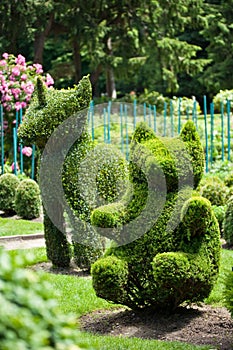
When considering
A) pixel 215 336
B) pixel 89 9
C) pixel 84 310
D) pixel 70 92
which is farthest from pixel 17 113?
pixel 89 9

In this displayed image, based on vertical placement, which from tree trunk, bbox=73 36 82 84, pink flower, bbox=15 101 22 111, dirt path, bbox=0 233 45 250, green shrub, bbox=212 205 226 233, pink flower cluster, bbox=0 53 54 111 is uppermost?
tree trunk, bbox=73 36 82 84

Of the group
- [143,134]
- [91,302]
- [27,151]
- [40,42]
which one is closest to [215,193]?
[27,151]

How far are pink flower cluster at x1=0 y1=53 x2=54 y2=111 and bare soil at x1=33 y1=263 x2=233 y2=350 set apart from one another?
31.8ft

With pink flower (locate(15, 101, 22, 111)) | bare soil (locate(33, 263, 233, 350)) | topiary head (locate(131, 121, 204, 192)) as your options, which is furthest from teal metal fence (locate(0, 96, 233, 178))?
bare soil (locate(33, 263, 233, 350))

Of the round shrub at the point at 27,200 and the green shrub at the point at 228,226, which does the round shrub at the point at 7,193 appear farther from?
the green shrub at the point at 228,226

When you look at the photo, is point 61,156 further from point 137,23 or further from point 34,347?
point 137,23

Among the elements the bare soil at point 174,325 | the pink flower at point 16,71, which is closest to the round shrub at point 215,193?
the bare soil at point 174,325

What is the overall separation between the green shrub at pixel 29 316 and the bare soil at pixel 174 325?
3135mm

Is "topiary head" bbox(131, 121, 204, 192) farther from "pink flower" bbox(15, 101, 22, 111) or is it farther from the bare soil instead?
"pink flower" bbox(15, 101, 22, 111)

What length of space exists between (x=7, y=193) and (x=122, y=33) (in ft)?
50.4

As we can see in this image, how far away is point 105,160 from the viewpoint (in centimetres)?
823

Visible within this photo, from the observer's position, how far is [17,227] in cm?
1139

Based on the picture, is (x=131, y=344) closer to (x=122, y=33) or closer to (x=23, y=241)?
(x=23, y=241)

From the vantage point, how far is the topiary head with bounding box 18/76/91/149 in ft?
26.8
